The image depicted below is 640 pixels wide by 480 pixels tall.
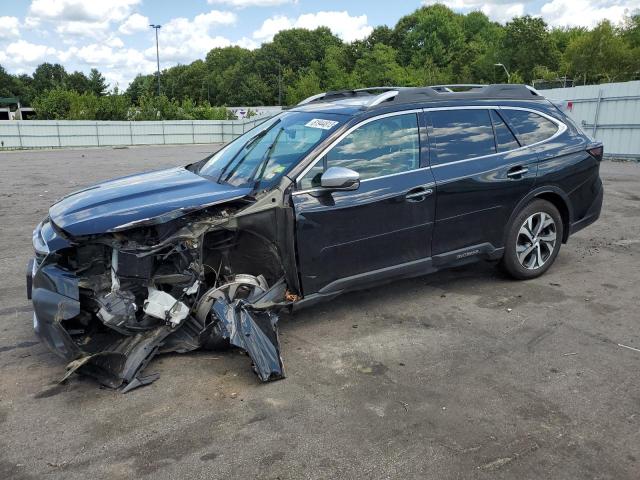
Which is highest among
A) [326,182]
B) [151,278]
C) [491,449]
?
[326,182]

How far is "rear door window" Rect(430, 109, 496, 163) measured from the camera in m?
4.64

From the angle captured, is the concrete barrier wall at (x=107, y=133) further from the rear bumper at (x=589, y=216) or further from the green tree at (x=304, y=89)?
the green tree at (x=304, y=89)

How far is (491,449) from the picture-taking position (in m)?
2.84

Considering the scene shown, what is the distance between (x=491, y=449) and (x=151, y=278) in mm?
2389

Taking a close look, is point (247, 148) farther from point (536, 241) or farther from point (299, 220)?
point (536, 241)

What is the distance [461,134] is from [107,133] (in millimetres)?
36111

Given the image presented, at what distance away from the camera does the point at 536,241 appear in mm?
5266

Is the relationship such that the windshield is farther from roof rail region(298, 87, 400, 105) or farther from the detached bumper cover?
the detached bumper cover

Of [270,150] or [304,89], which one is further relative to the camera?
[304,89]

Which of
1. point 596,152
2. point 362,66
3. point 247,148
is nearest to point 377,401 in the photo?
point 247,148

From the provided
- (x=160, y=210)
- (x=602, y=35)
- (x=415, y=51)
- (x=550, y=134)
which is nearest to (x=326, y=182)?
(x=160, y=210)

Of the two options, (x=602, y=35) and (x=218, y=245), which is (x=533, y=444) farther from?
(x=602, y=35)

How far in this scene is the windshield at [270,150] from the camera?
417 centimetres

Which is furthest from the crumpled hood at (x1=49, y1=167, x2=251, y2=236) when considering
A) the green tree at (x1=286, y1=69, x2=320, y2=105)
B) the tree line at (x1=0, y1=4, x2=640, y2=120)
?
the green tree at (x1=286, y1=69, x2=320, y2=105)
